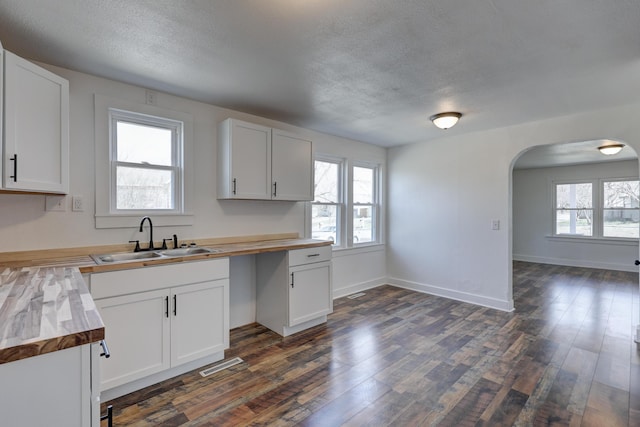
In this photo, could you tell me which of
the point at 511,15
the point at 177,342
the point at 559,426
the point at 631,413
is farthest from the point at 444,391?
the point at 511,15

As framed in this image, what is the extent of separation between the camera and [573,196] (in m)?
7.15

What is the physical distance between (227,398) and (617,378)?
9.54 ft

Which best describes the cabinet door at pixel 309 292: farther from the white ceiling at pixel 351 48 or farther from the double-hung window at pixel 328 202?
the white ceiling at pixel 351 48

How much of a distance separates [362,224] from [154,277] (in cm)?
337

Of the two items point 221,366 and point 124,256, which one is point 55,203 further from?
point 221,366

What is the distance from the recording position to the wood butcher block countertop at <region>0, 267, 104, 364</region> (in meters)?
0.90

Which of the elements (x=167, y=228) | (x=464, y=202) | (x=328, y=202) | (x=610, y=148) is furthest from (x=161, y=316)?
(x=610, y=148)

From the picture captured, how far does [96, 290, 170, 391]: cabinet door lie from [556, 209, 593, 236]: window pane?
8.44m

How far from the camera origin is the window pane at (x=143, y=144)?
2.71 meters

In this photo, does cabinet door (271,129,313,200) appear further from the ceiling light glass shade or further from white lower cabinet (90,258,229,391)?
the ceiling light glass shade

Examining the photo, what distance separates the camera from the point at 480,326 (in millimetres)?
3428

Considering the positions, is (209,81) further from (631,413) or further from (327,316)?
(631,413)

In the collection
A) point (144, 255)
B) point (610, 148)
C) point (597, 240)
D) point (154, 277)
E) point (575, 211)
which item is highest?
point (610, 148)

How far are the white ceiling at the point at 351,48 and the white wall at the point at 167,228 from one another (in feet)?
0.57
